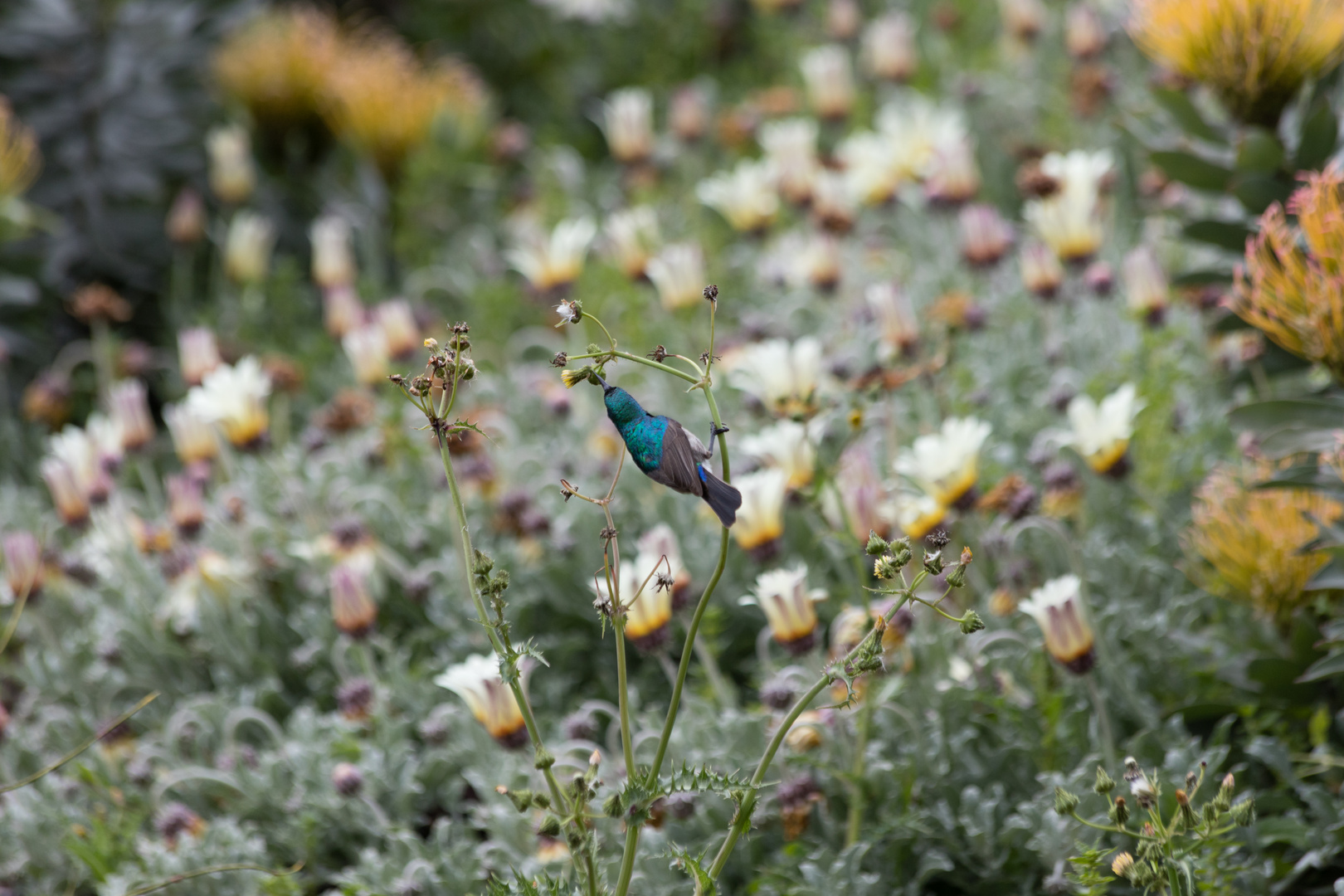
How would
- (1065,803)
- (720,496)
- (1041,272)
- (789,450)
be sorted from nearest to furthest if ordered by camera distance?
(720,496), (1065,803), (789,450), (1041,272)

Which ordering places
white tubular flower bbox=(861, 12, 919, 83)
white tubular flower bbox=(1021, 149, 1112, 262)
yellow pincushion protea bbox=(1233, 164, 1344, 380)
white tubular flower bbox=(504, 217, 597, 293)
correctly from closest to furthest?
yellow pincushion protea bbox=(1233, 164, 1344, 380), white tubular flower bbox=(1021, 149, 1112, 262), white tubular flower bbox=(504, 217, 597, 293), white tubular flower bbox=(861, 12, 919, 83)

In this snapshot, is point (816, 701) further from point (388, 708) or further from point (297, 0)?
point (297, 0)

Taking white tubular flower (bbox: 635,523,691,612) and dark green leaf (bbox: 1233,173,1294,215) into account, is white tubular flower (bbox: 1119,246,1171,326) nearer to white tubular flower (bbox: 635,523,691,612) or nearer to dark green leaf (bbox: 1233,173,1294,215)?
dark green leaf (bbox: 1233,173,1294,215)

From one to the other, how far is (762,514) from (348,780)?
28.6 inches

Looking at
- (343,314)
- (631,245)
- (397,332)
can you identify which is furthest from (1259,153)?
(343,314)

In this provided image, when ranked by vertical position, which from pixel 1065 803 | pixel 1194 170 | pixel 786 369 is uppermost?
pixel 1194 170

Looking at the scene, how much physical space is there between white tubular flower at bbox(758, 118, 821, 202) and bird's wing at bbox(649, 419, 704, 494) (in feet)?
6.66

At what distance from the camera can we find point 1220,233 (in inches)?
72.1

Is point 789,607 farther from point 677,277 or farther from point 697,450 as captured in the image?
point 677,277

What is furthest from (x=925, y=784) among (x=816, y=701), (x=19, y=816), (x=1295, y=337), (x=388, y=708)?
(x=19, y=816)

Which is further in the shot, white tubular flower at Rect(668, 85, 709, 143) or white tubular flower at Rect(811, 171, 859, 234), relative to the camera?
white tubular flower at Rect(668, 85, 709, 143)

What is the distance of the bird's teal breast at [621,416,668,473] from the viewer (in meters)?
0.99

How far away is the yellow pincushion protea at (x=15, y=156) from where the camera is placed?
3.10 m

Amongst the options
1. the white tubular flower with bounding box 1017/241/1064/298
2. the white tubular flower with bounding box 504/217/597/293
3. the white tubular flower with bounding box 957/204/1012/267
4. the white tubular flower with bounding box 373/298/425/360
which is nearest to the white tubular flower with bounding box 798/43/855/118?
the white tubular flower with bounding box 957/204/1012/267
